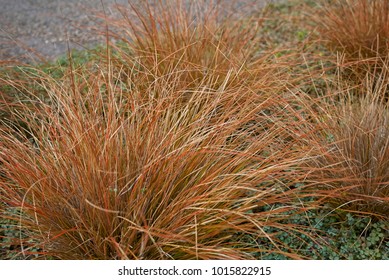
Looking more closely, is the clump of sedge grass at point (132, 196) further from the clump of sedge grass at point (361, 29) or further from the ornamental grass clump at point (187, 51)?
the clump of sedge grass at point (361, 29)

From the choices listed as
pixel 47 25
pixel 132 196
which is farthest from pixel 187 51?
pixel 47 25

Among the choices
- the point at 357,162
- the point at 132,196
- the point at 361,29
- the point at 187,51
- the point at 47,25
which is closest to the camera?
the point at 132,196

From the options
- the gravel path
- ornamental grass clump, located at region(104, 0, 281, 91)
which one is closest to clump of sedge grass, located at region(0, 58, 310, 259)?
ornamental grass clump, located at region(104, 0, 281, 91)

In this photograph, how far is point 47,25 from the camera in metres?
5.12

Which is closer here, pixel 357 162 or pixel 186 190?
pixel 186 190

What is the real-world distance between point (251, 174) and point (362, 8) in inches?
84.2

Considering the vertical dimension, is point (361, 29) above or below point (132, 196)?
above

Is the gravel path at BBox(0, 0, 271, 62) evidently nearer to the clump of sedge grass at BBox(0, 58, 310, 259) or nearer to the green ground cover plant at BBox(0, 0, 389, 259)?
the green ground cover plant at BBox(0, 0, 389, 259)

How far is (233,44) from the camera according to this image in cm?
386

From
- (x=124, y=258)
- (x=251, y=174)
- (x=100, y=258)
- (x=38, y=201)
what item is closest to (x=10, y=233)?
(x=38, y=201)

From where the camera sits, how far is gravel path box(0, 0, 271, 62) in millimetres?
4672

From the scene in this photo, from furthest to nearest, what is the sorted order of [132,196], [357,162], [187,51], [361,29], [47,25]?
[47,25] < [361,29] < [187,51] < [357,162] < [132,196]

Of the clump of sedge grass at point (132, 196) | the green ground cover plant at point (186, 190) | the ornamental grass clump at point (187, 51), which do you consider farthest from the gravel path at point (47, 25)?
the clump of sedge grass at point (132, 196)

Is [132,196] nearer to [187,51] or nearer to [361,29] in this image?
[187,51]
